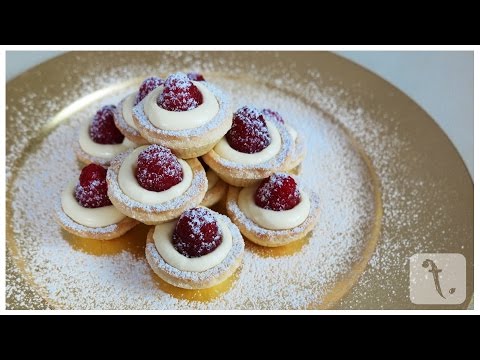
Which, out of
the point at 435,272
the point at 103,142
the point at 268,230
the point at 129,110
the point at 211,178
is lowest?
the point at 435,272

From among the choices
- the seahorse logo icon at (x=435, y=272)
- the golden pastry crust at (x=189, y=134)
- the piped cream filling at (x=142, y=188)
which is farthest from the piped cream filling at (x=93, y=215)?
the seahorse logo icon at (x=435, y=272)

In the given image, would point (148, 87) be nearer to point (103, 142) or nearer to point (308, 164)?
point (103, 142)

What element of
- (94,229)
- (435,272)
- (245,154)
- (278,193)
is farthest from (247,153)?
(435,272)

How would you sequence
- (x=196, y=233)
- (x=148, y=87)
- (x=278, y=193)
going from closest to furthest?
1. (x=196, y=233)
2. (x=278, y=193)
3. (x=148, y=87)

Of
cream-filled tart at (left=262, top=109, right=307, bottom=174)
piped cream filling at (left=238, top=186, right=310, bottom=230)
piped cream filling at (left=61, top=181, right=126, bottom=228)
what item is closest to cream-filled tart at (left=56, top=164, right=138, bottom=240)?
piped cream filling at (left=61, top=181, right=126, bottom=228)

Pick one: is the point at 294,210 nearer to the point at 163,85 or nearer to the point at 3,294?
the point at 163,85

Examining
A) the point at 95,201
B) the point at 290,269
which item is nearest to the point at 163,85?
the point at 95,201
